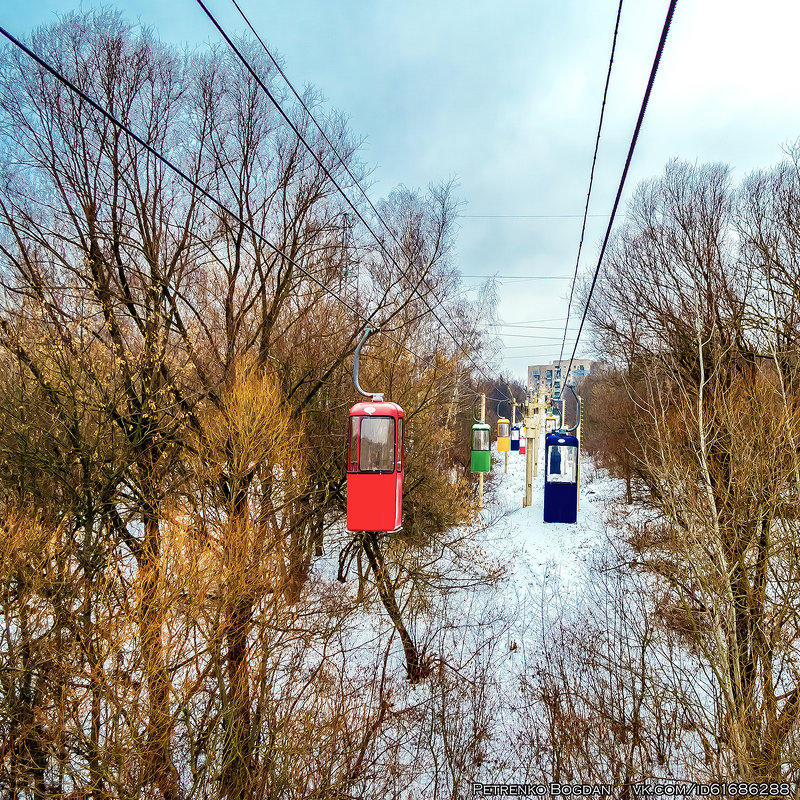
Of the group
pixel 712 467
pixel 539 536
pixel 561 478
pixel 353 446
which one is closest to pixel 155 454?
pixel 353 446

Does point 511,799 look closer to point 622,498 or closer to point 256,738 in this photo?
point 256,738

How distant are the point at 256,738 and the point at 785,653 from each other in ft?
23.9

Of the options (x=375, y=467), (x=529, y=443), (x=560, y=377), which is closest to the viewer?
(x=375, y=467)

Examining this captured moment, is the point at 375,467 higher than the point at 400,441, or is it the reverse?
the point at 400,441

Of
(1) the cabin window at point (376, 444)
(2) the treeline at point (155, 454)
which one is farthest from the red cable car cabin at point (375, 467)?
(2) the treeline at point (155, 454)

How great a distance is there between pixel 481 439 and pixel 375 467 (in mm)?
8501

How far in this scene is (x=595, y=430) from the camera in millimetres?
27969

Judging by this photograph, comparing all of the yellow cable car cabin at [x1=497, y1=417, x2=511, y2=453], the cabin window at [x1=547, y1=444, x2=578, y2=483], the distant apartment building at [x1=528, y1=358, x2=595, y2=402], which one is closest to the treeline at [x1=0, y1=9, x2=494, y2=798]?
the cabin window at [x1=547, y1=444, x2=578, y2=483]

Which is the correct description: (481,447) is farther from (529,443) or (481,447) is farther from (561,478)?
(529,443)

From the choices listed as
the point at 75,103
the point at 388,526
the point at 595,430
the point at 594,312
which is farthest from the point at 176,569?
the point at 595,430

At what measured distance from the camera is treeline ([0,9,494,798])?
6770 mm

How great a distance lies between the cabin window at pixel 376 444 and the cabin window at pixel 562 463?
4800 mm

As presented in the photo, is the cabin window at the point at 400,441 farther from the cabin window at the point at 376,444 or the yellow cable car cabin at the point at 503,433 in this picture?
the yellow cable car cabin at the point at 503,433

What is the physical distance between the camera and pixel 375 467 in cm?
652
